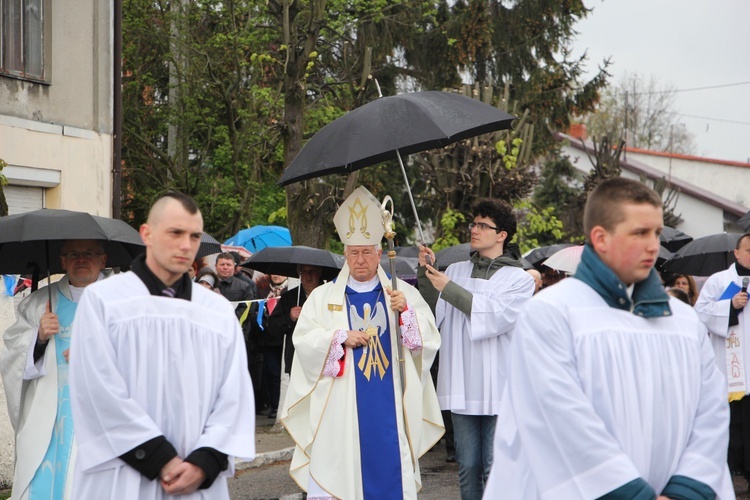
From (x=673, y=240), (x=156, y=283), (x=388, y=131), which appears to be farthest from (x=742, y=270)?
(x=673, y=240)

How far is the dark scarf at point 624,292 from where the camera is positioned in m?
3.83

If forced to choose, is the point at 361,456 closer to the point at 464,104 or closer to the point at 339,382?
the point at 339,382


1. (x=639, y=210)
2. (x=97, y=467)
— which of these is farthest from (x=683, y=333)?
(x=97, y=467)

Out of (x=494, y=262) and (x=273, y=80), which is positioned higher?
(x=273, y=80)

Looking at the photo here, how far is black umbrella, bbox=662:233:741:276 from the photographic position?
11.6 m

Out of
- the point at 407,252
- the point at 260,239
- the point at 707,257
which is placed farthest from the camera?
the point at 260,239

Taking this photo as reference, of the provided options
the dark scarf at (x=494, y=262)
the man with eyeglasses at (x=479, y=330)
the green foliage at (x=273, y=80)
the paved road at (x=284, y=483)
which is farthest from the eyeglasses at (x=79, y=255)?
the green foliage at (x=273, y=80)

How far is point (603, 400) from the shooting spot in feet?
12.4

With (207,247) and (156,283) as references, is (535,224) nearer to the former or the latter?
(207,247)

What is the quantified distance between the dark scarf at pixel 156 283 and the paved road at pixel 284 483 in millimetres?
4638

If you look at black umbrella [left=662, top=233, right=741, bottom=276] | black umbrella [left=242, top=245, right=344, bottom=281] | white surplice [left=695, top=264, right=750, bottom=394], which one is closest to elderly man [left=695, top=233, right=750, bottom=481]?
white surplice [left=695, top=264, right=750, bottom=394]

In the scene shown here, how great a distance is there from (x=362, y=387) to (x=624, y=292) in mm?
3718

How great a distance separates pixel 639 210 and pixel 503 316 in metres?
3.26

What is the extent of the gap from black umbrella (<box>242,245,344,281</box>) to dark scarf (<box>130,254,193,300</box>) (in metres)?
5.32
